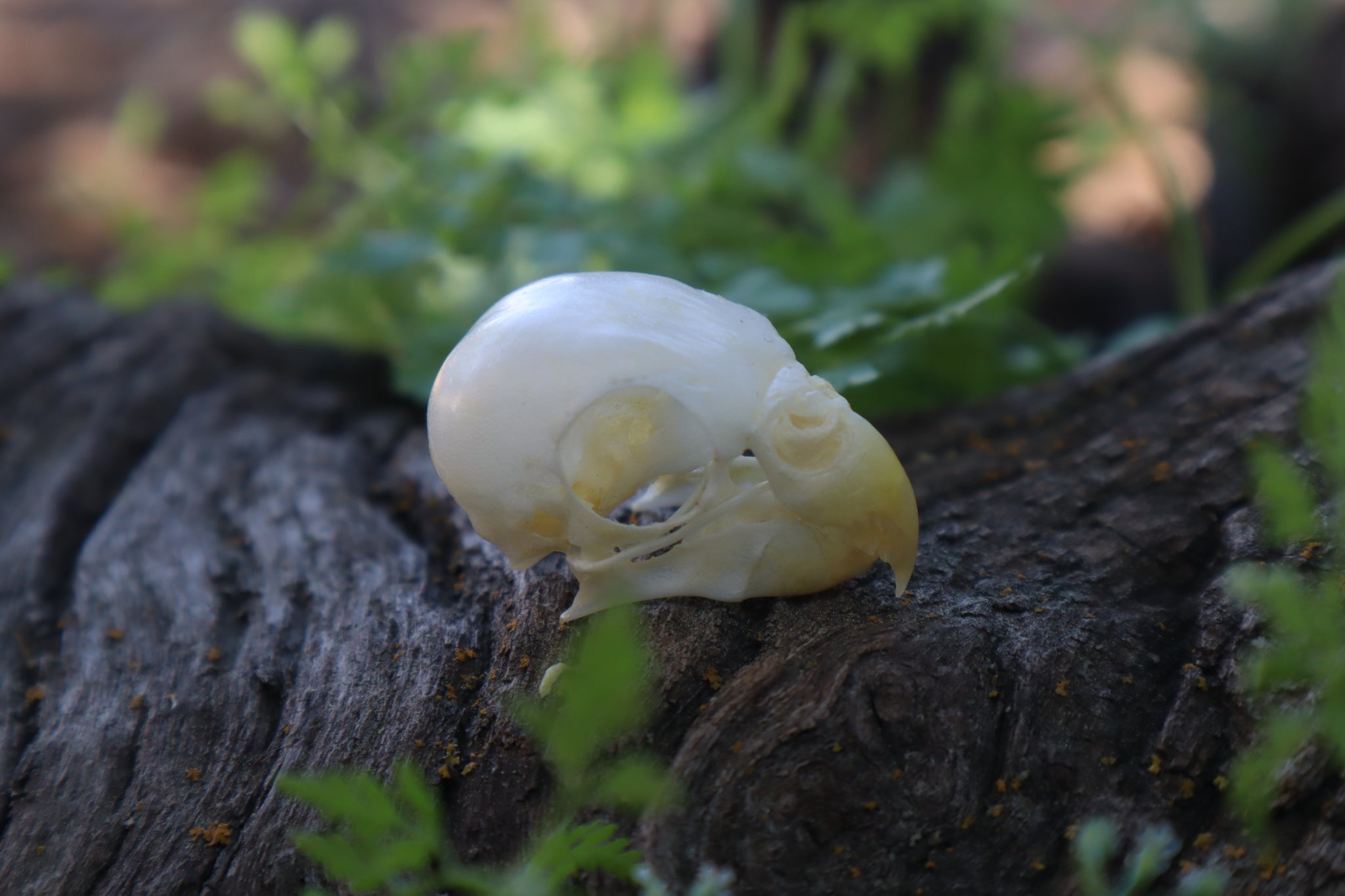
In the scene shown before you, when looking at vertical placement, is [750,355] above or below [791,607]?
above

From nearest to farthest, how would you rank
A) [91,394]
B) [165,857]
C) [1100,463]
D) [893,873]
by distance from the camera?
[893,873] → [165,857] → [1100,463] → [91,394]

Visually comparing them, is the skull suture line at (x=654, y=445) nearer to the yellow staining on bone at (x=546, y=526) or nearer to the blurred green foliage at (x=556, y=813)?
the yellow staining on bone at (x=546, y=526)

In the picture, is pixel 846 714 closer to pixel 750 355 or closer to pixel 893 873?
pixel 893 873

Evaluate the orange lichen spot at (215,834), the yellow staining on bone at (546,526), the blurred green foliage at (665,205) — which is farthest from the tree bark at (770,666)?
the blurred green foliage at (665,205)

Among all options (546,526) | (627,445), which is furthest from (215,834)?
(627,445)

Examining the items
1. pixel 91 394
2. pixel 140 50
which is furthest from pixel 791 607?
pixel 140 50

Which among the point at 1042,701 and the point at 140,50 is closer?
the point at 1042,701

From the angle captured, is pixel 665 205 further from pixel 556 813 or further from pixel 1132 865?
pixel 1132 865
